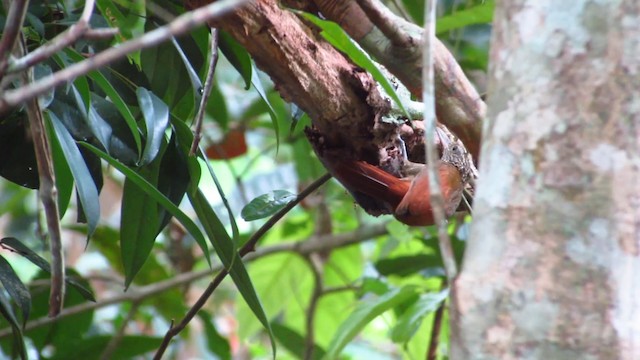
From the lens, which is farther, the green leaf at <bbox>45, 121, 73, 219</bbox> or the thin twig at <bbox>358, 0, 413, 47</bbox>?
the green leaf at <bbox>45, 121, 73, 219</bbox>

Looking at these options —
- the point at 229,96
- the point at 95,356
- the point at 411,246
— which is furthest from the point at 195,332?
the point at 95,356

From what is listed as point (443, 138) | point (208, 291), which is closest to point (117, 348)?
point (208, 291)

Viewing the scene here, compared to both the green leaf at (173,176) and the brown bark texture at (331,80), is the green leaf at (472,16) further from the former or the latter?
the green leaf at (173,176)

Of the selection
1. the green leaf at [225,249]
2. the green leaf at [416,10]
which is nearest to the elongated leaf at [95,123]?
the green leaf at [225,249]

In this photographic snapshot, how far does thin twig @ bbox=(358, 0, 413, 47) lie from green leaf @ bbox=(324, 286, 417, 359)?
68 cm

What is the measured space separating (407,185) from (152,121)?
0.33 metres

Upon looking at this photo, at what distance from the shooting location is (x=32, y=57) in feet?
1.86

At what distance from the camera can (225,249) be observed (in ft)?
3.62

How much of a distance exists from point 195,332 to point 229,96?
3.89 feet

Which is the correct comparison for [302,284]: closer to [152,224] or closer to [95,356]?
[95,356]

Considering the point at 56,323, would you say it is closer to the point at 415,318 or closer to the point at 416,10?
the point at 415,318

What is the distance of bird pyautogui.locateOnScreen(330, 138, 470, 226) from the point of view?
1.00m

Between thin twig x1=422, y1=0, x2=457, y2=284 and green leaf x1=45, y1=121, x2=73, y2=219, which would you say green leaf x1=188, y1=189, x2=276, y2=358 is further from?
thin twig x1=422, y1=0, x2=457, y2=284

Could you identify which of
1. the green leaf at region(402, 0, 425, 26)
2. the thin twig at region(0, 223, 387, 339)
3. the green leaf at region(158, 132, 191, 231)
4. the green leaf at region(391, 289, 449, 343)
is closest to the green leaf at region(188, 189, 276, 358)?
the green leaf at region(158, 132, 191, 231)
